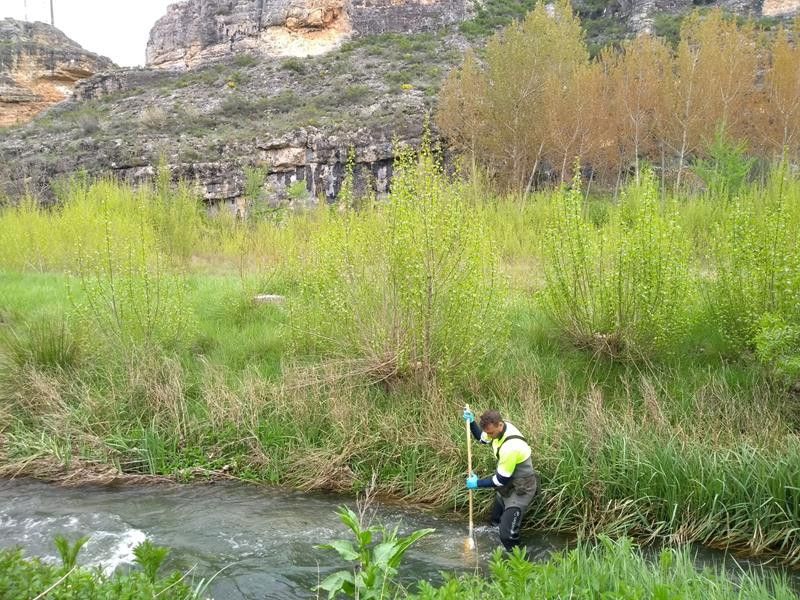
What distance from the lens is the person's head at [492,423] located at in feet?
19.3

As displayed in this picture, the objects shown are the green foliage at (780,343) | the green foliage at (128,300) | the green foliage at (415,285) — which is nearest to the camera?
the green foliage at (780,343)

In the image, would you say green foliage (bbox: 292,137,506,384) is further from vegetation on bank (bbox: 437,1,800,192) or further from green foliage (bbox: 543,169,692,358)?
vegetation on bank (bbox: 437,1,800,192)

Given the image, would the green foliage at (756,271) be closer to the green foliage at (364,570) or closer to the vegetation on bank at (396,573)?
the vegetation on bank at (396,573)

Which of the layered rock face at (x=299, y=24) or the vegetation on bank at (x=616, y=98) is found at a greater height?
the layered rock face at (x=299, y=24)

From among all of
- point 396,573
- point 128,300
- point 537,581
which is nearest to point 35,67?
point 128,300

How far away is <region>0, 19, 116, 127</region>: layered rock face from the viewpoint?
4481 centimetres

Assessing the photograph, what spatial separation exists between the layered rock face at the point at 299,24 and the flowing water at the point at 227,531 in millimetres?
48728

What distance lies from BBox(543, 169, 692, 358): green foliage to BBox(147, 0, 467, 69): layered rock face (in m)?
47.0

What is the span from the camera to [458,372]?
751cm

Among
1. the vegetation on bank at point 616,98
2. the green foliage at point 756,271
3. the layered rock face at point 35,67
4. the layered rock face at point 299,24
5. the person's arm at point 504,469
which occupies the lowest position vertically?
the person's arm at point 504,469

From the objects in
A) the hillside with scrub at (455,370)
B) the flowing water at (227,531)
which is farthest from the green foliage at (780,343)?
the flowing water at (227,531)

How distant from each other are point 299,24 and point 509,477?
52733 mm

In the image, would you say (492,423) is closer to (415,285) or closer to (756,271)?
(415,285)

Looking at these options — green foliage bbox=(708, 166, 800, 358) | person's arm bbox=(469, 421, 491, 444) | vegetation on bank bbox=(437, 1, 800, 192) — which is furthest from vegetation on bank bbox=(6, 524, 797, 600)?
vegetation on bank bbox=(437, 1, 800, 192)
